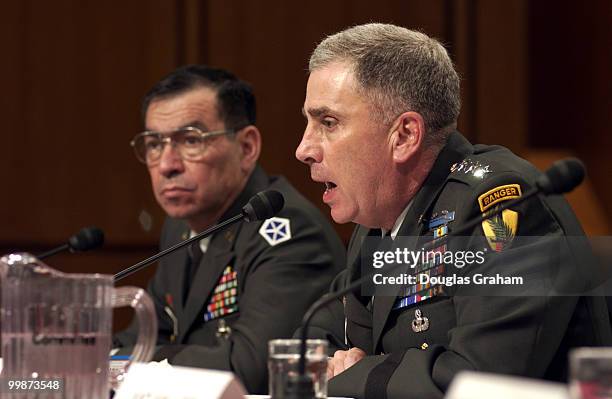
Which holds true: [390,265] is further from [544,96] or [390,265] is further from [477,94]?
[544,96]

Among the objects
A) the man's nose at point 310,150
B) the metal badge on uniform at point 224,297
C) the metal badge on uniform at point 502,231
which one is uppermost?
the man's nose at point 310,150

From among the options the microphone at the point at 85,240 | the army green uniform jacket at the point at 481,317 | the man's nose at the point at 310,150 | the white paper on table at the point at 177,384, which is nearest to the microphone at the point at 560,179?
the army green uniform jacket at the point at 481,317

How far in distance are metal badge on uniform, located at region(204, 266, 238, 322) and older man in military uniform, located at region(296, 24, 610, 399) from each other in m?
0.67

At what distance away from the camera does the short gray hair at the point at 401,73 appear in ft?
7.52

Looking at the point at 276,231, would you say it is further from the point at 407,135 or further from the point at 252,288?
the point at 407,135

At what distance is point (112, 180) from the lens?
484cm

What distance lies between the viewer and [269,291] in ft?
9.67

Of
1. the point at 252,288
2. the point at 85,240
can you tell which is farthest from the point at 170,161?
the point at 85,240

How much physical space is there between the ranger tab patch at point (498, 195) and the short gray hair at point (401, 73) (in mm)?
283

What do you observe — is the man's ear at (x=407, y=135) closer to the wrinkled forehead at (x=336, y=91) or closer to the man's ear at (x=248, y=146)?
the wrinkled forehead at (x=336, y=91)

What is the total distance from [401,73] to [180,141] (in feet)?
3.92

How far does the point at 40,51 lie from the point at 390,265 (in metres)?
2.99

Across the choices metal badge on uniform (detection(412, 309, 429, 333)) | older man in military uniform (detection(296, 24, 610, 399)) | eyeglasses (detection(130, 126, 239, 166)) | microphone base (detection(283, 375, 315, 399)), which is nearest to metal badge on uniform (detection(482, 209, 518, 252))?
older man in military uniform (detection(296, 24, 610, 399))

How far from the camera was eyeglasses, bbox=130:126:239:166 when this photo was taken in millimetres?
3297
